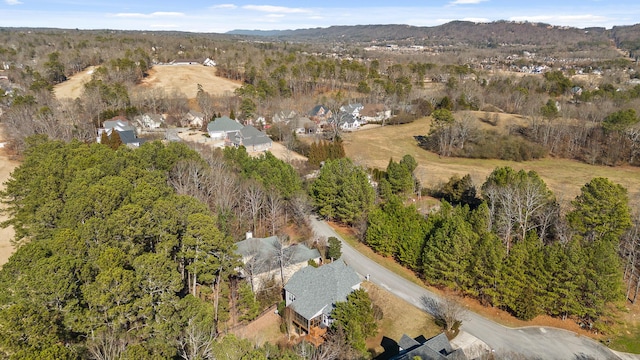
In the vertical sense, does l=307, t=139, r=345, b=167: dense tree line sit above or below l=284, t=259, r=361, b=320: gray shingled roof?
above

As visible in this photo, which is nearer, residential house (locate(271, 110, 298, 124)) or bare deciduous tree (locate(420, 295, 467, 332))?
bare deciduous tree (locate(420, 295, 467, 332))

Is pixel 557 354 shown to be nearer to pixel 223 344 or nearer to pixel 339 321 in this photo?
pixel 339 321

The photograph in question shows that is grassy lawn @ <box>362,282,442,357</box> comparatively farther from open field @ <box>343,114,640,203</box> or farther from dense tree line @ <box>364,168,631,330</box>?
open field @ <box>343,114,640,203</box>

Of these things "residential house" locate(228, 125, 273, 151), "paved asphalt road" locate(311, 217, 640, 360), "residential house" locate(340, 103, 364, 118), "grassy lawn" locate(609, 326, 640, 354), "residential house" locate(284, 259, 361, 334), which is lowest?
"grassy lawn" locate(609, 326, 640, 354)

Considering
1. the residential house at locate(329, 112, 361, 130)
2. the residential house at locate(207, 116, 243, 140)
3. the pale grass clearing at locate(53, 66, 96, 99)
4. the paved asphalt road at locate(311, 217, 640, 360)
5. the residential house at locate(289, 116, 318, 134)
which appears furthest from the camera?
the pale grass clearing at locate(53, 66, 96, 99)

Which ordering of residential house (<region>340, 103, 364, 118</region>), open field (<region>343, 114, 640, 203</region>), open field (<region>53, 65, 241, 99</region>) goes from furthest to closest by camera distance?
1. open field (<region>53, 65, 241, 99</region>)
2. residential house (<region>340, 103, 364, 118</region>)
3. open field (<region>343, 114, 640, 203</region>)

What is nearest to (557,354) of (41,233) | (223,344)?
(223,344)

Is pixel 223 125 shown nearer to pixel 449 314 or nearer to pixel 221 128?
pixel 221 128

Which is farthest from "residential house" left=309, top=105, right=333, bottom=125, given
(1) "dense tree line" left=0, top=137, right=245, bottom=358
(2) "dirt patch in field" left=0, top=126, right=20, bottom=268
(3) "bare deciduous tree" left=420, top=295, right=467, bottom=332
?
(3) "bare deciduous tree" left=420, top=295, right=467, bottom=332
